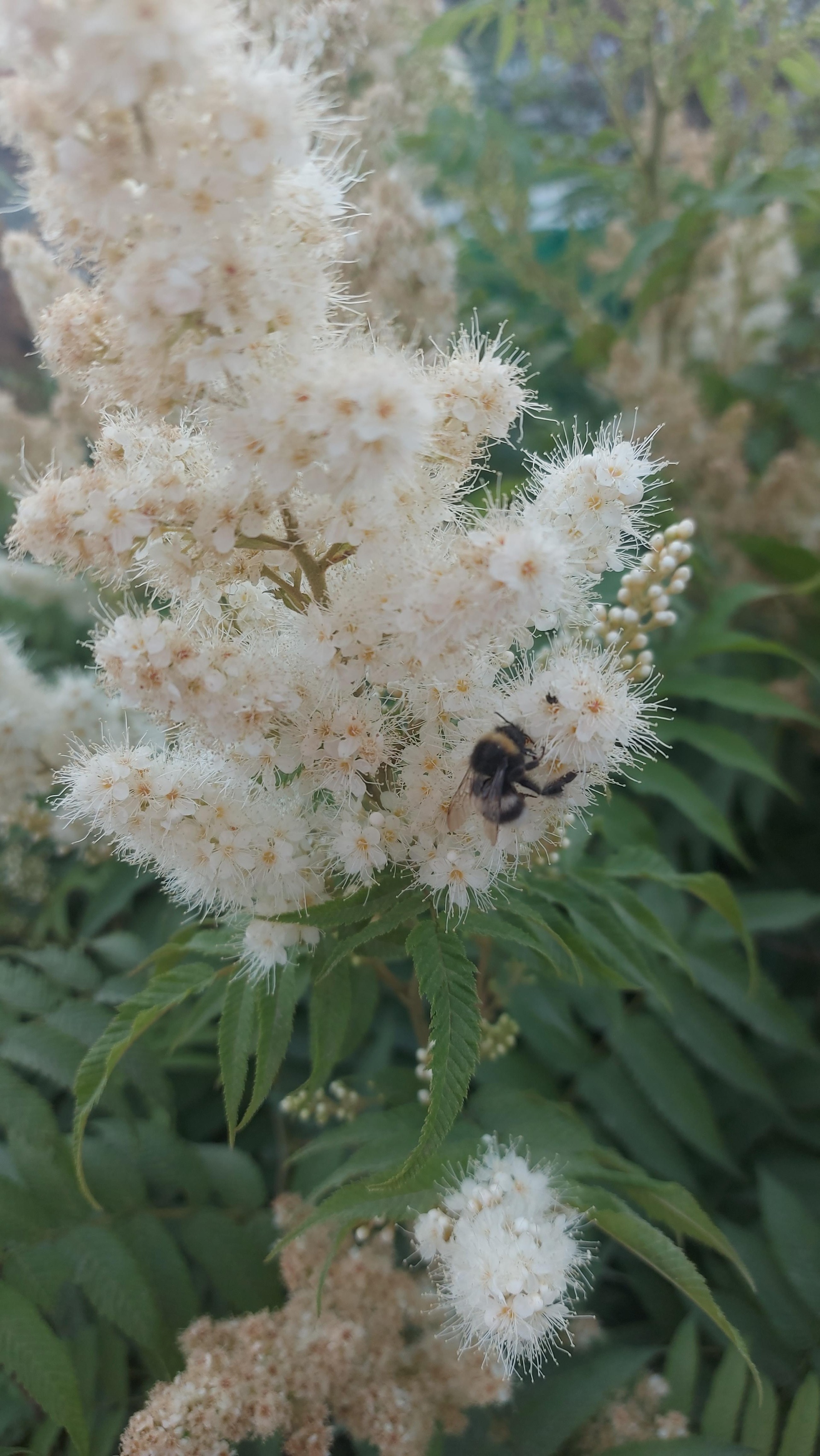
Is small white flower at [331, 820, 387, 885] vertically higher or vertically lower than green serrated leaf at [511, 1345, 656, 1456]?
higher

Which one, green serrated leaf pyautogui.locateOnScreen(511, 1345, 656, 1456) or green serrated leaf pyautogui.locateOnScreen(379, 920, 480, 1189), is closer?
green serrated leaf pyautogui.locateOnScreen(379, 920, 480, 1189)

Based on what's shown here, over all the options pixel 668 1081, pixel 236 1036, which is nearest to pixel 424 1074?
pixel 236 1036

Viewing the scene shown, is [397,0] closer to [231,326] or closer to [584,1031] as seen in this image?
[231,326]

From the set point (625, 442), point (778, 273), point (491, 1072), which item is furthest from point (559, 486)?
point (778, 273)

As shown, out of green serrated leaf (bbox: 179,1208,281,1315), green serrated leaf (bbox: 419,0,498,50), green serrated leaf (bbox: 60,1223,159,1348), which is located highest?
green serrated leaf (bbox: 419,0,498,50)

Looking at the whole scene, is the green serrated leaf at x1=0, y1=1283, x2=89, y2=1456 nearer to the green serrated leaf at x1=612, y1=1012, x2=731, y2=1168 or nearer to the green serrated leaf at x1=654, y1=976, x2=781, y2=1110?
the green serrated leaf at x1=612, y1=1012, x2=731, y2=1168

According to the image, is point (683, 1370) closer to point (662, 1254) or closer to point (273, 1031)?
point (662, 1254)

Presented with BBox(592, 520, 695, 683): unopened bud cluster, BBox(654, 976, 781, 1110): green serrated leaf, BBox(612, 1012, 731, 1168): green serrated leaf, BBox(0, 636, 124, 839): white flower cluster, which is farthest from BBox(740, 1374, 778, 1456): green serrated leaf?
BBox(0, 636, 124, 839): white flower cluster
